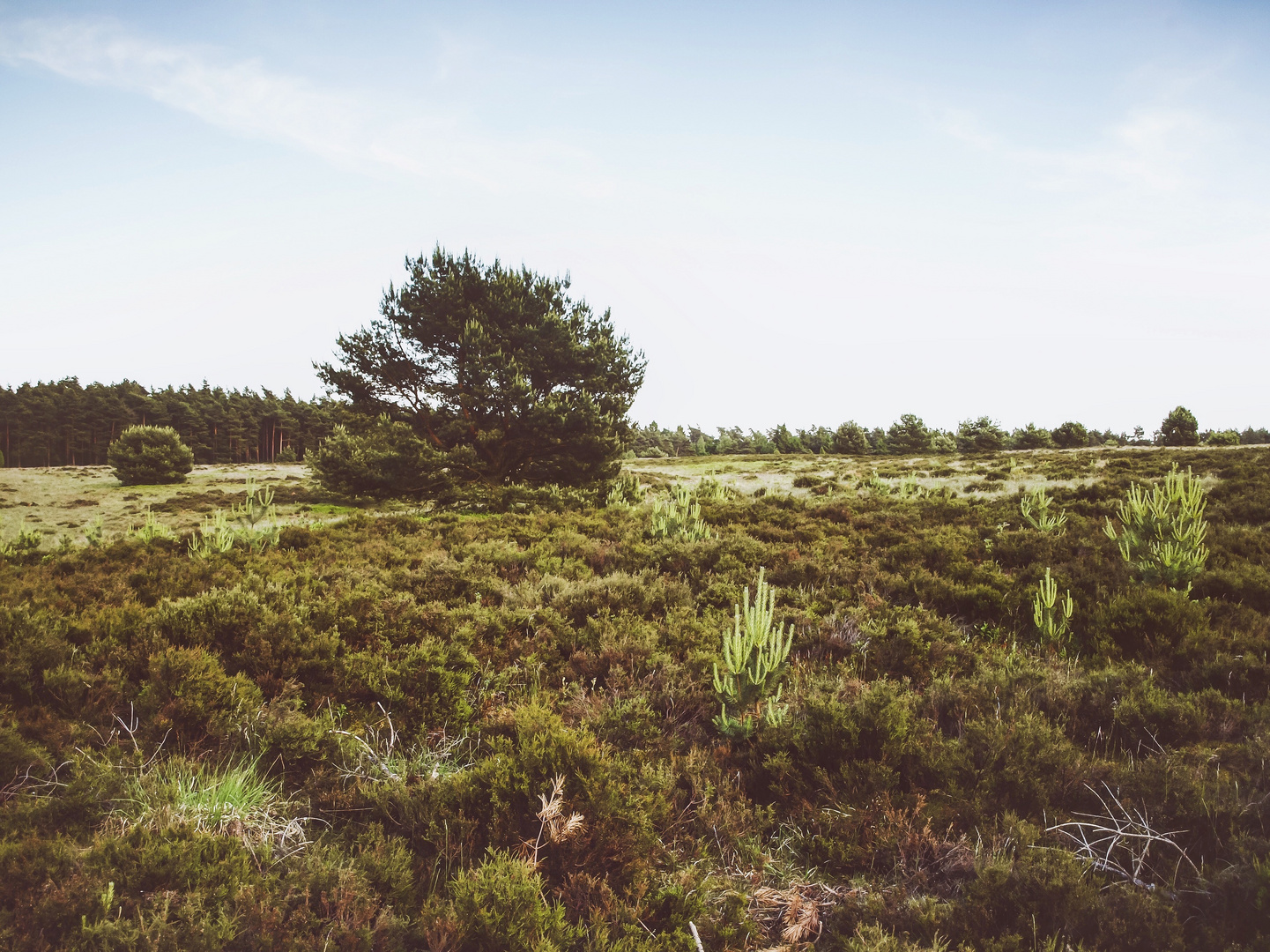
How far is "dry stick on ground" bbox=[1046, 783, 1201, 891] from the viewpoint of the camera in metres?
2.49

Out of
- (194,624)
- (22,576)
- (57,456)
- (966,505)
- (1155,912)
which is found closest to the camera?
(1155,912)

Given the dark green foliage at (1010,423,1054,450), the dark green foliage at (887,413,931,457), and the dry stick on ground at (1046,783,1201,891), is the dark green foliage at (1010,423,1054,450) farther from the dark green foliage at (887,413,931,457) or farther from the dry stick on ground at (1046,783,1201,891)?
the dry stick on ground at (1046,783,1201,891)

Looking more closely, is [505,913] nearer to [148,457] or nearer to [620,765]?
[620,765]

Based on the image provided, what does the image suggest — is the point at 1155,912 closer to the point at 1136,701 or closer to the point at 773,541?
the point at 1136,701

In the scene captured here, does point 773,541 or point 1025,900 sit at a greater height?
point 773,541

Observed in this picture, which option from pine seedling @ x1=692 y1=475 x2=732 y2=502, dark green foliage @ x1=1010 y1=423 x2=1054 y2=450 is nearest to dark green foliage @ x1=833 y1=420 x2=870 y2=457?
dark green foliage @ x1=1010 y1=423 x2=1054 y2=450

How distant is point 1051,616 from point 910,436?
47452 millimetres

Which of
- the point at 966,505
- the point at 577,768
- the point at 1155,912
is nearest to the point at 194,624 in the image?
the point at 577,768

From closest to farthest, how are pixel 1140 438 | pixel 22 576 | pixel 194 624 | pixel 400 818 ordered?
1. pixel 400 818
2. pixel 194 624
3. pixel 22 576
4. pixel 1140 438

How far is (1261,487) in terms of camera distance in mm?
10648

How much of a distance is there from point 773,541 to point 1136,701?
5.40 metres

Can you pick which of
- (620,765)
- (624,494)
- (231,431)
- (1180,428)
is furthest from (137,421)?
(1180,428)

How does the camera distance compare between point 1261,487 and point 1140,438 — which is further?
point 1140,438

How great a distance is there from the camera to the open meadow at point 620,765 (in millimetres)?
2264
